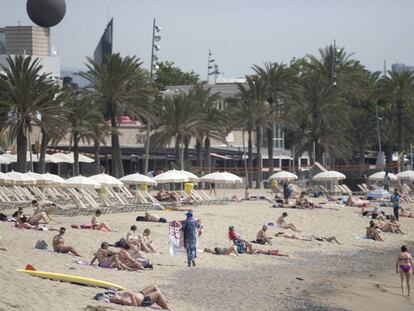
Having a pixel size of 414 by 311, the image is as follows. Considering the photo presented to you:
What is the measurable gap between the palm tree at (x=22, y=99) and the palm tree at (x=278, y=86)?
20.5 m

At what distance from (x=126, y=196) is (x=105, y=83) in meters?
11.8

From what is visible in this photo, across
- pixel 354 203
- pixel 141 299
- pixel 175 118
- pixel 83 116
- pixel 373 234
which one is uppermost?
pixel 175 118

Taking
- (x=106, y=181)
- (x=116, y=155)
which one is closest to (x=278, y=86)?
(x=116, y=155)

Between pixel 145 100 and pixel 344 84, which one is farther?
pixel 344 84

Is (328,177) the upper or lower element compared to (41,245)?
upper

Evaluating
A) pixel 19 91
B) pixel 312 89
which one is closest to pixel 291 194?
pixel 19 91

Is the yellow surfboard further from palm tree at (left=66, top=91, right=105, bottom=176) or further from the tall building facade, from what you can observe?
the tall building facade

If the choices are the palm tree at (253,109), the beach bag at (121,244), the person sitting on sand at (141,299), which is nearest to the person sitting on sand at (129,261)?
the beach bag at (121,244)

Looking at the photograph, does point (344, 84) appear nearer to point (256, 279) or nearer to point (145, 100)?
point (145, 100)

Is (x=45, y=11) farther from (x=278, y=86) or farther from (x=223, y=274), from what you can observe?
(x=223, y=274)

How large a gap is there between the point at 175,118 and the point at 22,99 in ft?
51.7

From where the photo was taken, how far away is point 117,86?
49.8 m

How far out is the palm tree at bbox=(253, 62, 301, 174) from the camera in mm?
60469

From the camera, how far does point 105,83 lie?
49969mm
